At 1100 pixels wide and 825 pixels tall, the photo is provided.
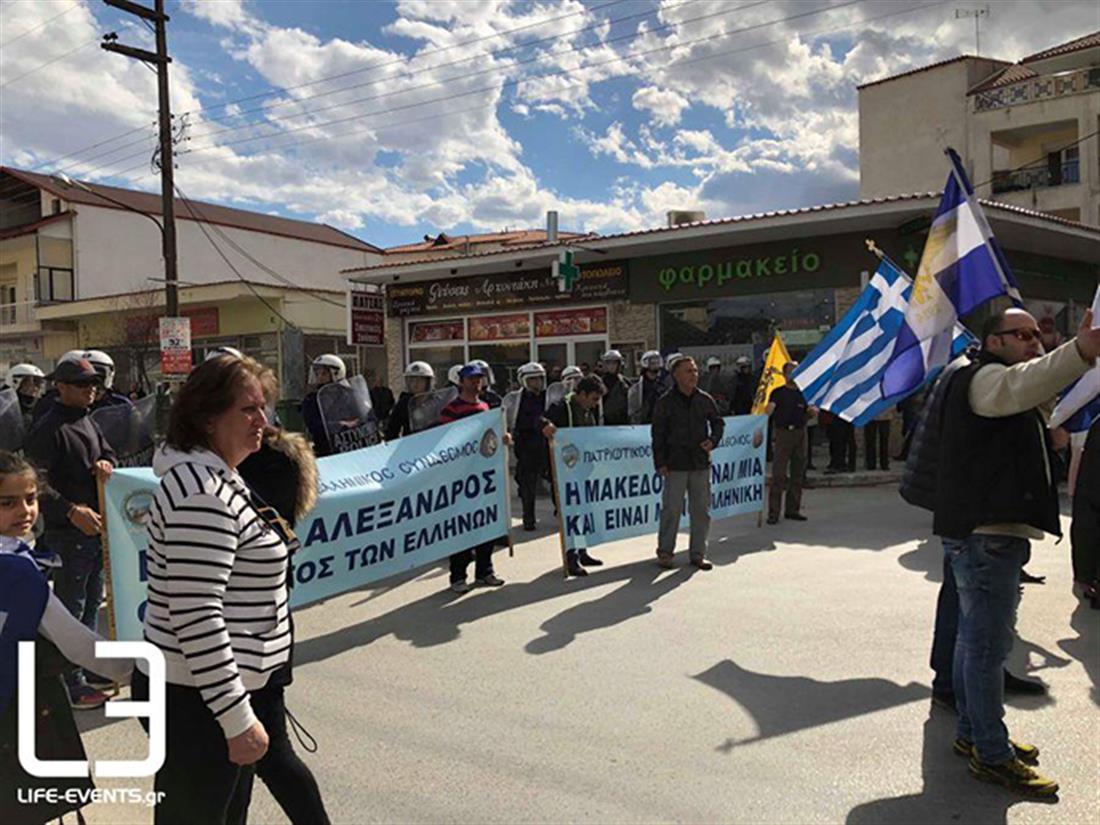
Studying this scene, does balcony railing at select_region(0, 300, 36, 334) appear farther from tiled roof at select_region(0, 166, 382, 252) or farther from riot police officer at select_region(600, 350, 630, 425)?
riot police officer at select_region(600, 350, 630, 425)

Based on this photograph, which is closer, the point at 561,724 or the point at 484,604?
the point at 561,724

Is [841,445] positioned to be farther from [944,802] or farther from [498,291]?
[944,802]

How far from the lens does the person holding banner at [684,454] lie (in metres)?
7.83

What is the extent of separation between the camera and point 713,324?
1731 centimetres

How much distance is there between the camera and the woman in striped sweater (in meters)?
2.14

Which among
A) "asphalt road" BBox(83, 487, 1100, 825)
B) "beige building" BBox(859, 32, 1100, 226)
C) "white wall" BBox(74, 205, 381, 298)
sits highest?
"beige building" BBox(859, 32, 1100, 226)

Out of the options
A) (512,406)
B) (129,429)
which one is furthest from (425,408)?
(129,429)

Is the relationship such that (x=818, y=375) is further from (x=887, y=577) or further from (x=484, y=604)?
(x=484, y=604)

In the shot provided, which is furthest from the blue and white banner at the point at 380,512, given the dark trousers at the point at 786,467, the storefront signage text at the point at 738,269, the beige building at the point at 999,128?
the beige building at the point at 999,128

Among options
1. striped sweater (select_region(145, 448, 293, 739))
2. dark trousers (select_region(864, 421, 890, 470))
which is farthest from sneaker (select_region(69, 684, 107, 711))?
dark trousers (select_region(864, 421, 890, 470))

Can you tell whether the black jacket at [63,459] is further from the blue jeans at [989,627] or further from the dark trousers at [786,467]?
the dark trousers at [786,467]

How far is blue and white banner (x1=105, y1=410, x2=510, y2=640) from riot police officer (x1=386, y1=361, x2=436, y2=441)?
1.96 m

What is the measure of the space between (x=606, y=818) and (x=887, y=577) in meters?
4.64

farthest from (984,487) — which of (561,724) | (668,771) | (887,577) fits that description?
(887,577)
